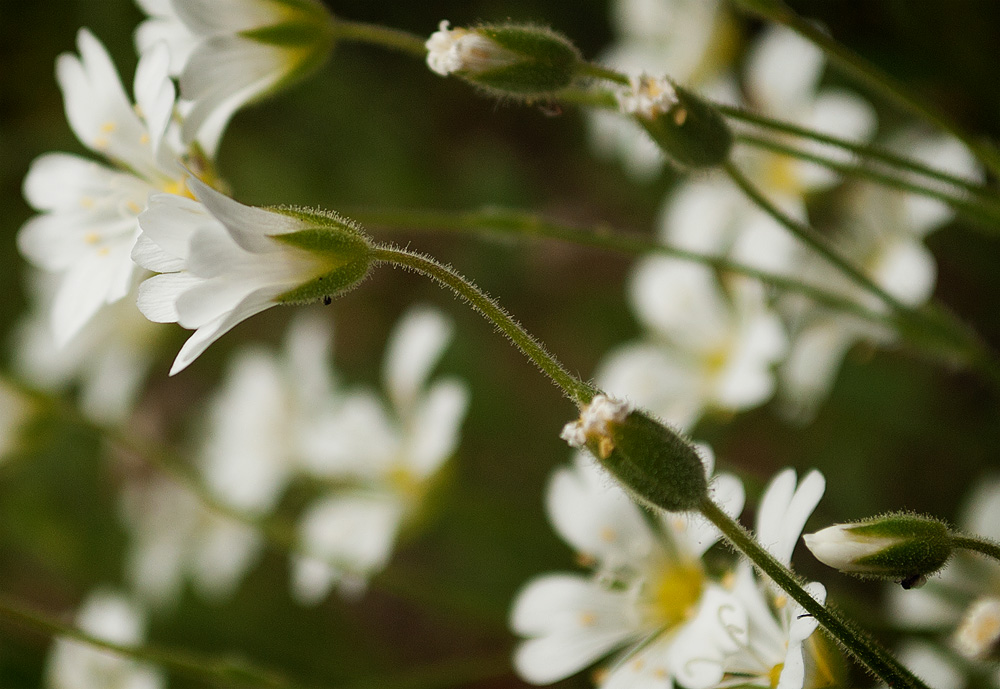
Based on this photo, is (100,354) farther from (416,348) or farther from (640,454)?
(640,454)

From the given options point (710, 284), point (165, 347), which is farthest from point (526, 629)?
point (165, 347)

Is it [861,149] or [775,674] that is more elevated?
[861,149]

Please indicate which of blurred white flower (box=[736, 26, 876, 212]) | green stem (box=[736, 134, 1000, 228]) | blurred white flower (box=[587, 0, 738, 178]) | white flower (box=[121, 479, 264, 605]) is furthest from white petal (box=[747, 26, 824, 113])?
white flower (box=[121, 479, 264, 605])

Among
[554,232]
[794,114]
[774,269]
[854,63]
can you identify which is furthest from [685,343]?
[854,63]

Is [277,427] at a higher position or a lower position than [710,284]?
higher

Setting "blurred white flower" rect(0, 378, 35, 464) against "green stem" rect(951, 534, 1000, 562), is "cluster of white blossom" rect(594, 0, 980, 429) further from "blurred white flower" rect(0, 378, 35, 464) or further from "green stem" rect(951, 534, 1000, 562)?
"blurred white flower" rect(0, 378, 35, 464)

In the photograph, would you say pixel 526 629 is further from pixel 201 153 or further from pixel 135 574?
pixel 135 574
